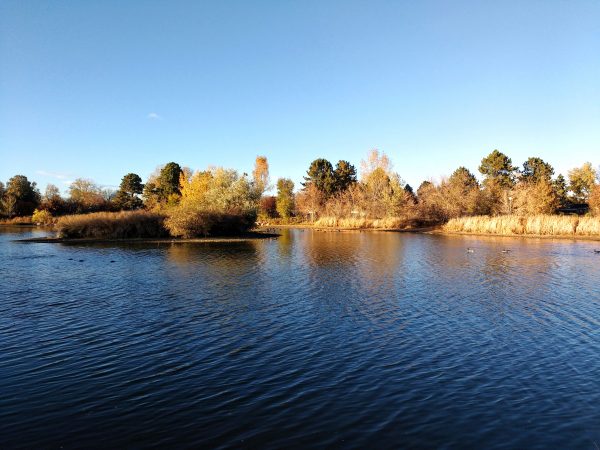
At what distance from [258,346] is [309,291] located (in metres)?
8.31

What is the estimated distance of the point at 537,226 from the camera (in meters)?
55.4

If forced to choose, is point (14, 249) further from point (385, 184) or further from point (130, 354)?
point (385, 184)

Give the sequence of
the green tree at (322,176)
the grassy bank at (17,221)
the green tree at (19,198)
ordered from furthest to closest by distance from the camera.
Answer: the green tree at (322,176) < the green tree at (19,198) < the grassy bank at (17,221)

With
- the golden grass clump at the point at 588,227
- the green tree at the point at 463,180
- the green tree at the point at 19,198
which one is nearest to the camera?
the golden grass clump at the point at 588,227

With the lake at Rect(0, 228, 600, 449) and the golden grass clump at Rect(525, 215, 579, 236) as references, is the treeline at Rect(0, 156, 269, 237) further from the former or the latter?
Answer: the golden grass clump at Rect(525, 215, 579, 236)

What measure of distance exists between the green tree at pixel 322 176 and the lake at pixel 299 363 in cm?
8712

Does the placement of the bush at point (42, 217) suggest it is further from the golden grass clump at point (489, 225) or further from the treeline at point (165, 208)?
the golden grass clump at point (489, 225)

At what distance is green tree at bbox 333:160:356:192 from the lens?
112438mm

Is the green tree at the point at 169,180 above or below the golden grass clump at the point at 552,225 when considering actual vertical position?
above

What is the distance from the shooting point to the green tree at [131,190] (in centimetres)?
11056

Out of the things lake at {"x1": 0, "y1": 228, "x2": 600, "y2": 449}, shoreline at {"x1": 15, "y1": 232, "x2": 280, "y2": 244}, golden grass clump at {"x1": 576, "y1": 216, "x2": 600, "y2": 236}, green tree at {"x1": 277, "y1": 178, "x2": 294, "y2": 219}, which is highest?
green tree at {"x1": 277, "y1": 178, "x2": 294, "y2": 219}

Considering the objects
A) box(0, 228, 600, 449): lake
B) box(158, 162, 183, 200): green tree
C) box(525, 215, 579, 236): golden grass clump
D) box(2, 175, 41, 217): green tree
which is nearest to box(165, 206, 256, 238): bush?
box(0, 228, 600, 449): lake

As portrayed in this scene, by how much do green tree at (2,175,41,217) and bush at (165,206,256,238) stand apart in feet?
216

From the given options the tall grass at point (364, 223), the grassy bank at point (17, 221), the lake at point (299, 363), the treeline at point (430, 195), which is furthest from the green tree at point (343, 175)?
the lake at point (299, 363)
